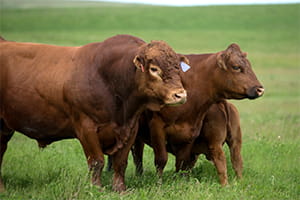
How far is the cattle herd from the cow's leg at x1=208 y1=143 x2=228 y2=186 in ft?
0.05

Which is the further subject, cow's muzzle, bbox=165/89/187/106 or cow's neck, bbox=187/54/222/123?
cow's neck, bbox=187/54/222/123

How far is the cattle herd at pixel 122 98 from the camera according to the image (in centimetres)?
670

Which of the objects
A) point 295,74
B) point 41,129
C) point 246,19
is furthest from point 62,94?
point 246,19

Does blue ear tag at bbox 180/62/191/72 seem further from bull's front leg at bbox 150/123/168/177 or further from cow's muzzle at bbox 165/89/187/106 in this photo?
bull's front leg at bbox 150/123/168/177

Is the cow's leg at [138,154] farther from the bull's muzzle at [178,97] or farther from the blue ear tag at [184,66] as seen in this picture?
the bull's muzzle at [178,97]

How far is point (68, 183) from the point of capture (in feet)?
21.2

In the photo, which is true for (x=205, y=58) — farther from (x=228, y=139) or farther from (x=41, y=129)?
(x=41, y=129)

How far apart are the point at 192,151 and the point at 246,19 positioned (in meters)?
52.2

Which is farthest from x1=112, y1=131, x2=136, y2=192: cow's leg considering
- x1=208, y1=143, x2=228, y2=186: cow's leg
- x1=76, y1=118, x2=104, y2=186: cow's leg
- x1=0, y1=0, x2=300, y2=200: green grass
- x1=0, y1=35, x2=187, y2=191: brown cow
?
x1=208, y1=143, x2=228, y2=186: cow's leg

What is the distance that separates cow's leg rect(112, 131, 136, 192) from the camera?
23.1 feet

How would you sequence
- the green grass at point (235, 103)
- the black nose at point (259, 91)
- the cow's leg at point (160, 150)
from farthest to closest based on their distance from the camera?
the cow's leg at point (160, 150)
the black nose at point (259, 91)
the green grass at point (235, 103)

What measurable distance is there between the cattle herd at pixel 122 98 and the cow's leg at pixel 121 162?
14 millimetres

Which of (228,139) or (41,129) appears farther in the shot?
(228,139)

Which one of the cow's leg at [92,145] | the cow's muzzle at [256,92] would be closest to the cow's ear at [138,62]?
the cow's leg at [92,145]
